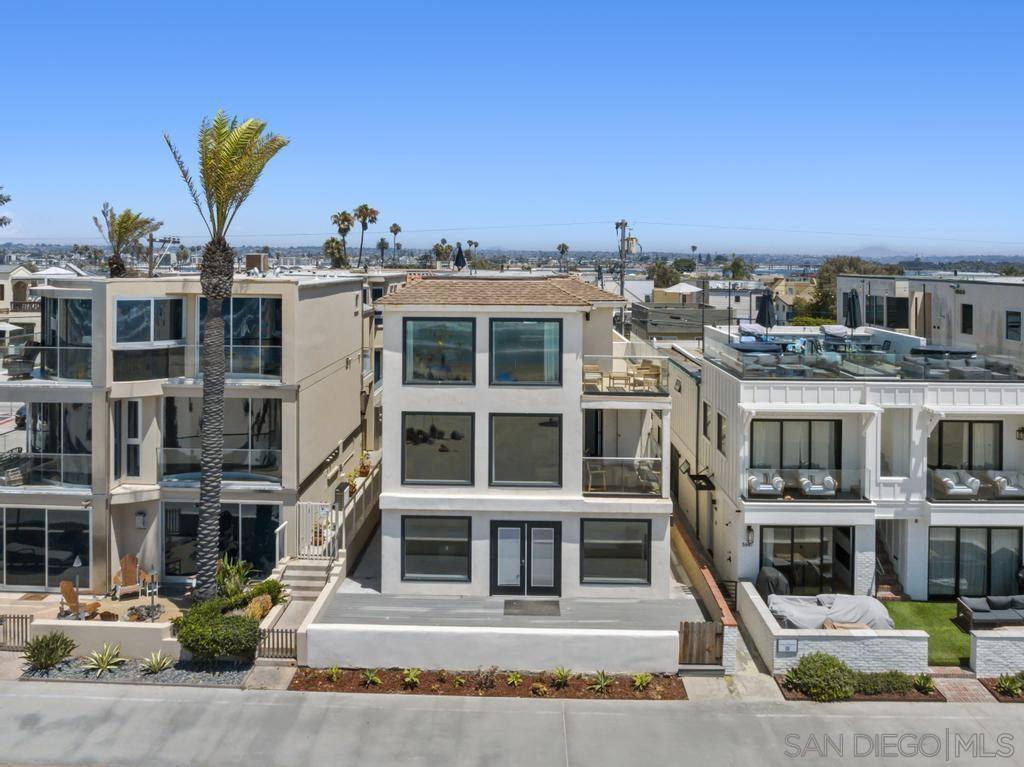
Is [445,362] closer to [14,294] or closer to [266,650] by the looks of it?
[266,650]

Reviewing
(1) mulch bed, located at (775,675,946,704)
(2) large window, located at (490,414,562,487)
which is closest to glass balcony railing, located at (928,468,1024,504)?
(1) mulch bed, located at (775,675,946,704)

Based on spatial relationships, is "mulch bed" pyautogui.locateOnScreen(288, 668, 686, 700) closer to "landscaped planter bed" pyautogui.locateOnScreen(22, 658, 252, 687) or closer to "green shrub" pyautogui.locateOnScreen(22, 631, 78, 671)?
"landscaped planter bed" pyautogui.locateOnScreen(22, 658, 252, 687)

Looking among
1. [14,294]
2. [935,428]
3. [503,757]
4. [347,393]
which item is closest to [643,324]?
[347,393]

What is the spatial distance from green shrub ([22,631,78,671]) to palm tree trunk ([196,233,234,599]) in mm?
2799

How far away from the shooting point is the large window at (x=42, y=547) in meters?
22.8

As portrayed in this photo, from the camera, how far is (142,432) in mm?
23266

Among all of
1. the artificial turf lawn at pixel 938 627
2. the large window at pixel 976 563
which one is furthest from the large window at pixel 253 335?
the large window at pixel 976 563

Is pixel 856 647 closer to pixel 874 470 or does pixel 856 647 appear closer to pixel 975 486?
pixel 874 470

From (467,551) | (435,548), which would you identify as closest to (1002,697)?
(467,551)

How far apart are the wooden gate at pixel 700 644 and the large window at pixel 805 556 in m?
3.82

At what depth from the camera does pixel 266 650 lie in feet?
60.4

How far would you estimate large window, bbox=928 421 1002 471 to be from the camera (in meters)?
22.2

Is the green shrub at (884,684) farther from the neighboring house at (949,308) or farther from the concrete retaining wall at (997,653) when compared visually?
the neighboring house at (949,308)

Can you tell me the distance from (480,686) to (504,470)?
5114 mm
